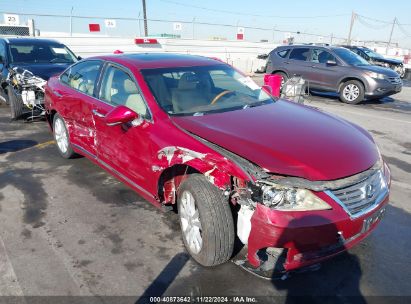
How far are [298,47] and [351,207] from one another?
1097 centimetres

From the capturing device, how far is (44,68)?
25.5 ft

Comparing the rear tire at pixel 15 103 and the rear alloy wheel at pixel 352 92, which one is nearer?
the rear tire at pixel 15 103

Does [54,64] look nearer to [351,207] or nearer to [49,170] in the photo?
[49,170]

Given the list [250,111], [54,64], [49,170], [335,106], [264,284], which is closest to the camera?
[264,284]

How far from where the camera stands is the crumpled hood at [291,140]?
8.46ft

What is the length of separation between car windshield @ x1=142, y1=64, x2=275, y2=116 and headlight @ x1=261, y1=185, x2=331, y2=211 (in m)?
1.22

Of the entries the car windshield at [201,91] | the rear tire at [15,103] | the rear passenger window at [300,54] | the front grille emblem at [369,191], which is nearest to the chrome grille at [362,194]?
the front grille emblem at [369,191]

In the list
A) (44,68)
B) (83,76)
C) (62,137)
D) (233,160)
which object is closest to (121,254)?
(233,160)

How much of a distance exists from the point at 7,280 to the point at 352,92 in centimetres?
1079

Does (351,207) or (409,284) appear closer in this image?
(351,207)

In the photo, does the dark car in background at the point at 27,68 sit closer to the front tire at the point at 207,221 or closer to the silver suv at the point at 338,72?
the front tire at the point at 207,221

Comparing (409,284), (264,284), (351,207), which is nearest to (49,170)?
(264,284)

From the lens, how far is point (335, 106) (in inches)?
421

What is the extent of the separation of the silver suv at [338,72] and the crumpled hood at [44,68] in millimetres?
7648
